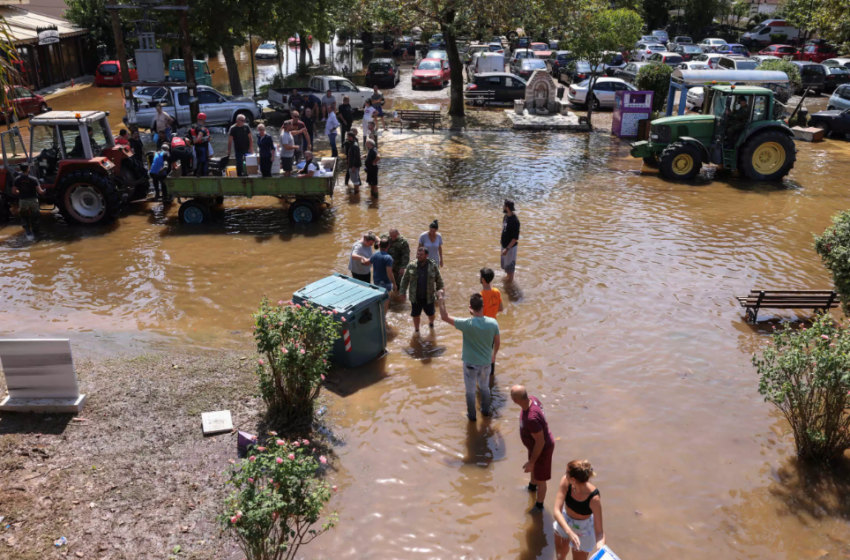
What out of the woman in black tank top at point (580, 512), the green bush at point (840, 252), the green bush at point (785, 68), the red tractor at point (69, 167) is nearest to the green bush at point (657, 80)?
the green bush at point (785, 68)

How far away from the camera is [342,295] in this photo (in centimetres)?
844

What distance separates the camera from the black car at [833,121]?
72.5 ft

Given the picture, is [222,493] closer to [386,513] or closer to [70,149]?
[386,513]

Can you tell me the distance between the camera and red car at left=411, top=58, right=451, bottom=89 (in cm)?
3228

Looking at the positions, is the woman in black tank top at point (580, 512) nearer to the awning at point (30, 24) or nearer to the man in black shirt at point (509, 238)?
the man in black shirt at point (509, 238)

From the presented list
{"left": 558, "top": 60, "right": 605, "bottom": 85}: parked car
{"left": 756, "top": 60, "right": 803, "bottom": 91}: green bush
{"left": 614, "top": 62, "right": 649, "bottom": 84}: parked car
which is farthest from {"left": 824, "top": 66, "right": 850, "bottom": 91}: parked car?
{"left": 558, "top": 60, "right": 605, "bottom": 85}: parked car

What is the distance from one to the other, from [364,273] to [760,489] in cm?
582

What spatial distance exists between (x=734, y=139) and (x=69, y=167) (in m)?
15.8

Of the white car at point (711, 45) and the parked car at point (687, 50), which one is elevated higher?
the white car at point (711, 45)

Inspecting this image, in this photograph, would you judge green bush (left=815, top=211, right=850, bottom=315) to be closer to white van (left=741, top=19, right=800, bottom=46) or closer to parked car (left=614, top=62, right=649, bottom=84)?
parked car (left=614, top=62, right=649, bottom=84)

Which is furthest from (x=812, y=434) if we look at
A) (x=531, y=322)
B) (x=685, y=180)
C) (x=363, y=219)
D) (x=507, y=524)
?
(x=685, y=180)

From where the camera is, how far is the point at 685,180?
17.2m

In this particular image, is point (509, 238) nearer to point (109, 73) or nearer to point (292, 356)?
point (292, 356)

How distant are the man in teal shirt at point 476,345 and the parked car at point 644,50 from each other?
36454 millimetres
